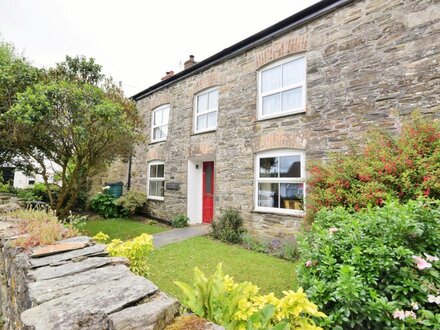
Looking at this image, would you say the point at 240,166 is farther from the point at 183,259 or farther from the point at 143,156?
the point at 143,156

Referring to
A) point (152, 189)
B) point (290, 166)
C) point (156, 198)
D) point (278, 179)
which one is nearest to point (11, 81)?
point (156, 198)

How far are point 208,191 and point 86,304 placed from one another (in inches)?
336

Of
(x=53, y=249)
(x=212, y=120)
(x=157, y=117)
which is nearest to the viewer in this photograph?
(x=53, y=249)

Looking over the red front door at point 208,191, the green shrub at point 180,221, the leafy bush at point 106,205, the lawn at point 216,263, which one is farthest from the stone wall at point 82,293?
the leafy bush at point 106,205

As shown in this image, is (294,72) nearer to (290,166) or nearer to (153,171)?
(290,166)

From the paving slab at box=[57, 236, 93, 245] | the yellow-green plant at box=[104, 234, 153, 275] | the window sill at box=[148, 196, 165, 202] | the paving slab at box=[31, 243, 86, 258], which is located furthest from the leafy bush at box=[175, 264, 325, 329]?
the window sill at box=[148, 196, 165, 202]

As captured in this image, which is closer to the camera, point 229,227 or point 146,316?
point 146,316

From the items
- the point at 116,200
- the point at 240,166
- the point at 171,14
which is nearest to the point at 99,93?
the point at 240,166

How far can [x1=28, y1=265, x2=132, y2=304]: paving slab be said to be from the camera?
1645 millimetres

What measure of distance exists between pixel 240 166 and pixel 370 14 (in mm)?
5069

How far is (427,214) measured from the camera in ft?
7.29

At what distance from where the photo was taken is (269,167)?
7289mm

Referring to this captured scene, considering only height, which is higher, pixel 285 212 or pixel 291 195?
pixel 291 195

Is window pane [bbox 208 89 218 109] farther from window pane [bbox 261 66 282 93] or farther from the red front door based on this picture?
the red front door
